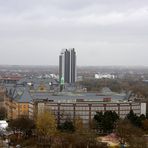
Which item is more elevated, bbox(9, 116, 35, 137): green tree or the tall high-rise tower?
the tall high-rise tower

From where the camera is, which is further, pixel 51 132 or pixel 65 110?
pixel 65 110

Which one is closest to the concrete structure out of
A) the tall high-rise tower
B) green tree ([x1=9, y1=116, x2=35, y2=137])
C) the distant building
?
the distant building

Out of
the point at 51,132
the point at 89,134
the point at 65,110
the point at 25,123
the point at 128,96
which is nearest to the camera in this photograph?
the point at 89,134

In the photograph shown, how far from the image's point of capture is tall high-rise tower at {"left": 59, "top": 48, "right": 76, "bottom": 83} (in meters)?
83.4

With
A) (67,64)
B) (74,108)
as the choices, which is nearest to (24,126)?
(74,108)

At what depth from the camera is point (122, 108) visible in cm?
4112

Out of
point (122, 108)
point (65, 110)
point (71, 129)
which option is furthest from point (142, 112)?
point (71, 129)

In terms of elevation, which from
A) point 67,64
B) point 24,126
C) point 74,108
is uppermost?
point 67,64

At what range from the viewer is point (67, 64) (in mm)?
83875

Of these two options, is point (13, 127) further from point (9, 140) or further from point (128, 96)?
point (128, 96)

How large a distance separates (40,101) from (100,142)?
13.0 meters

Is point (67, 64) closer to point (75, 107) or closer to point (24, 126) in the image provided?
point (75, 107)

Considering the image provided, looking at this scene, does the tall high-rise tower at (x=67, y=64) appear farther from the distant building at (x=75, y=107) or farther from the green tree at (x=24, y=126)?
the green tree at (x=24, y=126)

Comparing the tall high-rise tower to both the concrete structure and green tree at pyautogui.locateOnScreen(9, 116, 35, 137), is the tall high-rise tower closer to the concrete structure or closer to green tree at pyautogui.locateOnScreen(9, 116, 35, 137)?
the concrete structure
